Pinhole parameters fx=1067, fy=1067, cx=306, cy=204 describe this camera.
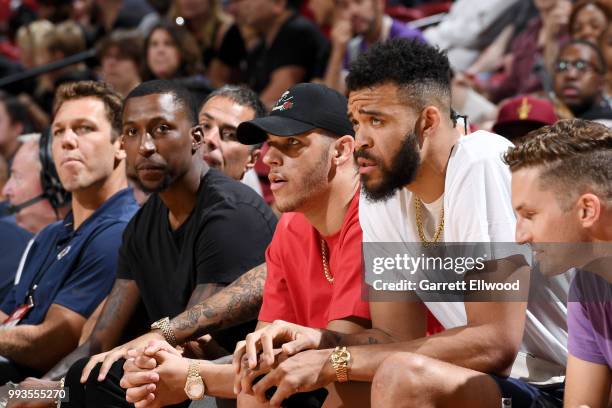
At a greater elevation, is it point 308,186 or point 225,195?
point 308,186

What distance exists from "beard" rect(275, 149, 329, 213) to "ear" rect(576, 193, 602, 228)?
114 centimetres

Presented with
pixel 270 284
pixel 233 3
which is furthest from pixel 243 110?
pixel 233 3

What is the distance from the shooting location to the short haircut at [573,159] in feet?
9.06

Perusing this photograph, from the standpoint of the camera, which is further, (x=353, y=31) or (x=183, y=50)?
(x=183, y=50)

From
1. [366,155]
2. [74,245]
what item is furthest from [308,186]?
[74,245]

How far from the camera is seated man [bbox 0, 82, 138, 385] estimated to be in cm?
466

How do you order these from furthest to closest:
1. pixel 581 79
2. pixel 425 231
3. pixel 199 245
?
pixel 581 79 < pixel 199 245 < pixel 425 231

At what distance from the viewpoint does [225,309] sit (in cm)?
391

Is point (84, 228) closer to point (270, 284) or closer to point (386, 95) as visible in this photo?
point (270, 284)

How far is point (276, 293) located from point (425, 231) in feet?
2.16

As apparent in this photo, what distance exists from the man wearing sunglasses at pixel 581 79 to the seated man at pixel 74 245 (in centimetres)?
262

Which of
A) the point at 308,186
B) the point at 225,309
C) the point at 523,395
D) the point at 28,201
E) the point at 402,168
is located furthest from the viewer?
the point at 28,201

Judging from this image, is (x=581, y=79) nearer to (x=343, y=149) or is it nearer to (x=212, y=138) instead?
(x=212, y=138)

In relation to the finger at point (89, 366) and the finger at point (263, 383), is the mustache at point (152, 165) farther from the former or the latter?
the finger at point (263, 383)
